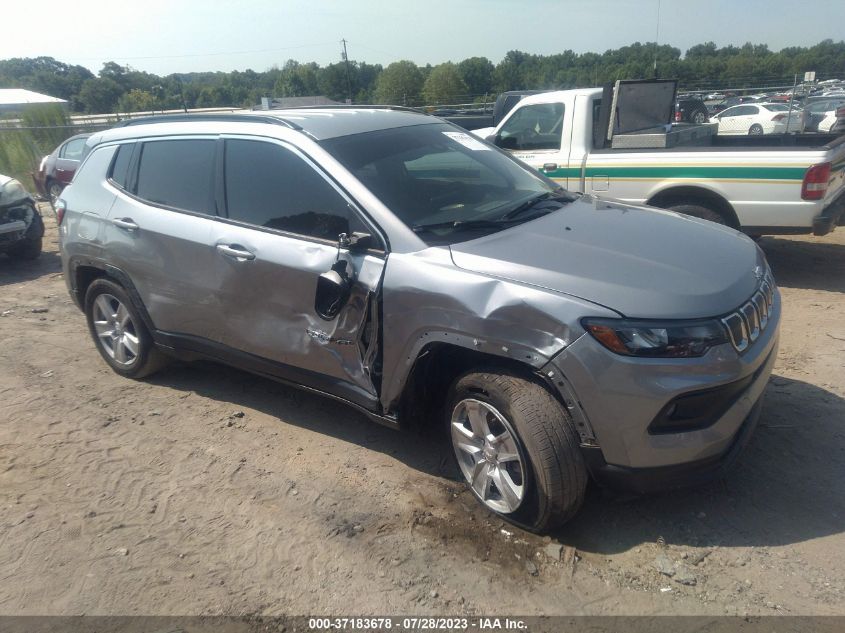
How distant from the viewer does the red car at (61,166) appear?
13359 millimetres

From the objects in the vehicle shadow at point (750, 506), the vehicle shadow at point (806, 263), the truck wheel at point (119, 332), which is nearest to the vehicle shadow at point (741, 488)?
the vehicle shadow at point (750, 506)

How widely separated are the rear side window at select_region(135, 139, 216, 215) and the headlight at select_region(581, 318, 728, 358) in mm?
2496

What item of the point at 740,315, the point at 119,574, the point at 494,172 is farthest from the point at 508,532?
the point at 494,172

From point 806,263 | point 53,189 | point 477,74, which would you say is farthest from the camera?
point 477,74

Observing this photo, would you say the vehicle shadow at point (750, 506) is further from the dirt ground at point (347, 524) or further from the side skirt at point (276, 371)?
the side skirt at point (276, 371)

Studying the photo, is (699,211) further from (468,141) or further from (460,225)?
(460,225)

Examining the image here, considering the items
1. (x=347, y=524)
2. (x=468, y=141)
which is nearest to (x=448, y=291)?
(x=347, y=524)

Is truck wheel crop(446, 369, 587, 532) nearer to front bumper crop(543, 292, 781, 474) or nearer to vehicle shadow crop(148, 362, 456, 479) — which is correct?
front bumper crop(543, 292, 781, 474)

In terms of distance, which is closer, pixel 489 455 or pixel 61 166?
pixel 489 455

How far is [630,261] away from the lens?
302cm

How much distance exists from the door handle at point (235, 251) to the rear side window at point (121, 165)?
1.27 m

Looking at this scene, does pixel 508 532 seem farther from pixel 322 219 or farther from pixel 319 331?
pixel 322 219

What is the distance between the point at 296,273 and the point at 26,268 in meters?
7.24

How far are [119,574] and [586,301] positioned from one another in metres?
2.39
